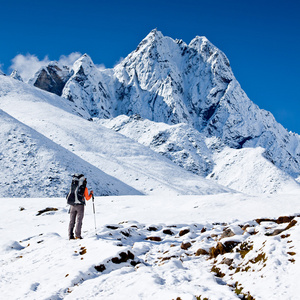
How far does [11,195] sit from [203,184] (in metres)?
38.1

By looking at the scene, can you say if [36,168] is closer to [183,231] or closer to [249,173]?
[183,231]

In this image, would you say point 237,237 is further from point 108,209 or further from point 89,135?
point 89,135

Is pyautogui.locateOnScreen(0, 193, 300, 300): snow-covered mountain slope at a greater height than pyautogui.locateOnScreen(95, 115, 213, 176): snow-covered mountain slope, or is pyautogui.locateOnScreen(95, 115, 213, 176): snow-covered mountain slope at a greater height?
pyautogui.locateOnScreen(95, 115, 213, 176): snow-covered mountain slope

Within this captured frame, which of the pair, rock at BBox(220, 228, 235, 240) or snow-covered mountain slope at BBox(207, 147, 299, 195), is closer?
rock at BBox(220, 228, 235, 240)

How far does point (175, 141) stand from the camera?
428 feet

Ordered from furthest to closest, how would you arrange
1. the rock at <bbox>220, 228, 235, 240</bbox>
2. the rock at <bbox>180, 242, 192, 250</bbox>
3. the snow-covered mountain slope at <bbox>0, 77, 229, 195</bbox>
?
the snow-covered mountain slope at <bbox>0, 77, 229, 195</bbox> → the rock at <bbox>180, 242, 192, 250</bbox> → the rock at <bbox>220, 228, 235, 240</bbox>

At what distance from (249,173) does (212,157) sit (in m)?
20.0

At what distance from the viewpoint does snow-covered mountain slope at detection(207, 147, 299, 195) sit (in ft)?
348

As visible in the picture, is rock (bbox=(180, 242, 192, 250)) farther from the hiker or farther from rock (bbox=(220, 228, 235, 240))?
the hiker

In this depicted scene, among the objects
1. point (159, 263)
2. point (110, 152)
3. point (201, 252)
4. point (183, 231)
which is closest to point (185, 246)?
point (201, 252)

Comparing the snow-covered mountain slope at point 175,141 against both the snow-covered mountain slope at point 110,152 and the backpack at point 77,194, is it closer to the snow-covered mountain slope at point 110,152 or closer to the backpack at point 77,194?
the snow-covered mountain slope at point 110,152

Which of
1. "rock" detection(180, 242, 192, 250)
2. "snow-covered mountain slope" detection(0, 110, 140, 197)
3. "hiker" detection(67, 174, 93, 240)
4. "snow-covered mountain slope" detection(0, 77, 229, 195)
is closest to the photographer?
"rock" detection(180, 242, 192, 250)

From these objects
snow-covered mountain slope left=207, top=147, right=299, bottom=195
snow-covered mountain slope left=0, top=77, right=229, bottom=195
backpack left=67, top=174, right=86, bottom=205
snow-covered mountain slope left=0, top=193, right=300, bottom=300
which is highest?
snow-covered mountain slope left=207, top=147, right=299, bottom=195

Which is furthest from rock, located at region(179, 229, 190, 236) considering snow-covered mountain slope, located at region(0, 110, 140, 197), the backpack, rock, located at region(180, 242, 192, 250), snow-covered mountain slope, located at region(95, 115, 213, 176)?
snow-covered mountain slope, located at region(95, 115, 213, 176)
